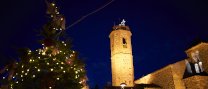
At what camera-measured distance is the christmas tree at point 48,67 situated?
10859 millimetres

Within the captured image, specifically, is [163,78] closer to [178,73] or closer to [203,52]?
[178,73]

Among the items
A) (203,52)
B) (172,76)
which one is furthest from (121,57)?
(203,52)

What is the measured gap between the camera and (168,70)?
1120 inches

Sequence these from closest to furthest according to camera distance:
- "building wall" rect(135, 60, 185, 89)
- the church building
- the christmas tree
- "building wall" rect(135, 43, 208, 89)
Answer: the christmas tree < the church building < "building wall" rect(135, 43, 208, 89) < "building wall" rect(135, 60, 185, 89)

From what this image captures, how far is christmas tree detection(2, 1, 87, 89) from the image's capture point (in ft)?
35.6

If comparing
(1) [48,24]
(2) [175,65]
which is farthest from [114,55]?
(1) [48,24]

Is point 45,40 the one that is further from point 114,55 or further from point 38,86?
point 114,55

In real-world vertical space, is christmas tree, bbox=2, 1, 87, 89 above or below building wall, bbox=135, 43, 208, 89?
below

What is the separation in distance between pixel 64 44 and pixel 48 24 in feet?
3.85

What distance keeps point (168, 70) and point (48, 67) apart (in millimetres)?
19705

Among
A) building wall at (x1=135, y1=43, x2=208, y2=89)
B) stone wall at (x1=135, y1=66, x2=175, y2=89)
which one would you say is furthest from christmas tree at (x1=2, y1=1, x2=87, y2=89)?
stone wall at (x1=135, y1=66, x2=175, y2=89)

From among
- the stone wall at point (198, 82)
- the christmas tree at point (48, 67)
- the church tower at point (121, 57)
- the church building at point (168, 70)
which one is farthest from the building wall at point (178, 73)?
the christmas tree at point (48, 67)

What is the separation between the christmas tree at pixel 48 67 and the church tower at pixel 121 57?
23638 millimetres

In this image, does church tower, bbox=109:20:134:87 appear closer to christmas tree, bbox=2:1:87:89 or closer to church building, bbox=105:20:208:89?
church building, bbox=105:20:208:89
